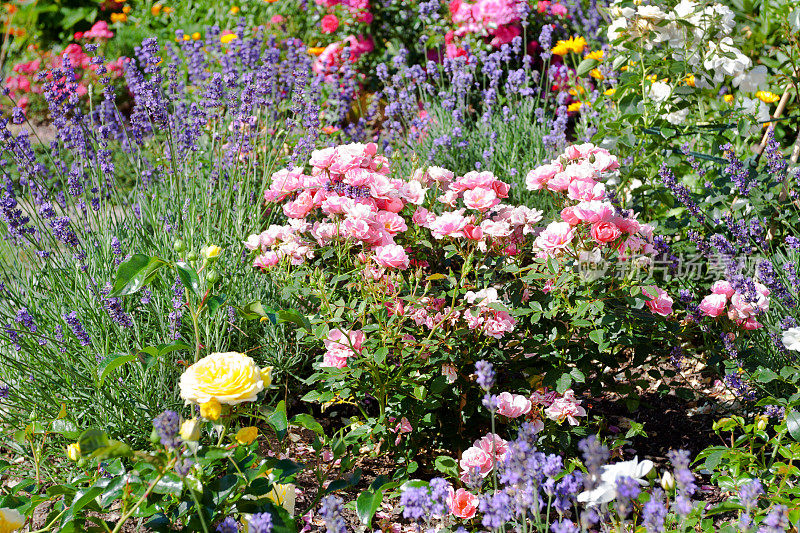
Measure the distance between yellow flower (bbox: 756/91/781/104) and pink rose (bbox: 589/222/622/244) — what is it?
1786mm

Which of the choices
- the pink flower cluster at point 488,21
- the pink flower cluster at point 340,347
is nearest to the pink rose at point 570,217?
the pink flower cluster at point 340,347

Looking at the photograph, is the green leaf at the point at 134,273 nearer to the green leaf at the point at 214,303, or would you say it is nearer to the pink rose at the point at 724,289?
the green leaf at the point at 214,303

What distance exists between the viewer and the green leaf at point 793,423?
6.04 ft

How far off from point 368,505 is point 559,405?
2.08 ft

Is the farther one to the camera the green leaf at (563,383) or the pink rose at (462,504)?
the green leaf at (563,383)

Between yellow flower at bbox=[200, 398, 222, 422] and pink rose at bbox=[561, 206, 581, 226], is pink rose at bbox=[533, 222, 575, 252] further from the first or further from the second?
yellow flower at bbox=[200, 398, 222, 422]

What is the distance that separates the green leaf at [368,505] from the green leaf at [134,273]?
0.71 m

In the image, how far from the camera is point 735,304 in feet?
6.75

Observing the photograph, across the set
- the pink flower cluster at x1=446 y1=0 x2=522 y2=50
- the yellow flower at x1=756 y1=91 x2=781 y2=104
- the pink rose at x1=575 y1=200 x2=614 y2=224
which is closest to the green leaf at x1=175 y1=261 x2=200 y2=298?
the pink rose at x1=575 y1=200 x2=614 y2=224

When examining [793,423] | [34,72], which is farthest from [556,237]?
[34,72]

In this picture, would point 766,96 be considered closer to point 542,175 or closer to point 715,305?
point 715,305

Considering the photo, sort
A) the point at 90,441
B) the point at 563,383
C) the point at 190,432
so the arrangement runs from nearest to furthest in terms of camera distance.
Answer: the point at 90,441, the point at 190,432, the point at 563,383

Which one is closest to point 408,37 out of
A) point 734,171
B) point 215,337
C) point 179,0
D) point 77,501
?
point 179,0

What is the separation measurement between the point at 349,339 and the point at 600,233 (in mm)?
712
